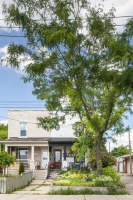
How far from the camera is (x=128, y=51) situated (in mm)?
7484

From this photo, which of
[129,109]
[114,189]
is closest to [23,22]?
[114,189]

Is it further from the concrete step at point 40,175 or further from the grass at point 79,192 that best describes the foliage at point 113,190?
the concrete step at point 40,175

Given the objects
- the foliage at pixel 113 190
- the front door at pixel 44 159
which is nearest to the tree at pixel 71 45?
the foliage at pixel 113 190

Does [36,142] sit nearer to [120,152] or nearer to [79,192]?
[79,192]

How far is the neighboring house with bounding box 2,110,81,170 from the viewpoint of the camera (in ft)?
116

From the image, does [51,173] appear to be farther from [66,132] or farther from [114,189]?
[114,189]

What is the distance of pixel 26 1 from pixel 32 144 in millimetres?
26355

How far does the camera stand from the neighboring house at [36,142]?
35.4 metres

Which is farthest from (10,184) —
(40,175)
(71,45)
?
(40,175)

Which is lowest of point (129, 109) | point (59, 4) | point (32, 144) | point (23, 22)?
point (32, 144)

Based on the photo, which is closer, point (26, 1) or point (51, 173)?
point (26, 1)

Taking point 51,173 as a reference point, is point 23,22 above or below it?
above

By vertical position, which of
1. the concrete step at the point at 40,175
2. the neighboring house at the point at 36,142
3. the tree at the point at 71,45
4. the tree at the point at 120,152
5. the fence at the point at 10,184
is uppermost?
the tree at the point at 71,45

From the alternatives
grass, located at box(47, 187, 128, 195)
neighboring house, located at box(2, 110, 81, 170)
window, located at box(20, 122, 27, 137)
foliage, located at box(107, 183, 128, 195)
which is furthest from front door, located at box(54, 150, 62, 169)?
grass, located at box(47, 187, 128, 195)
